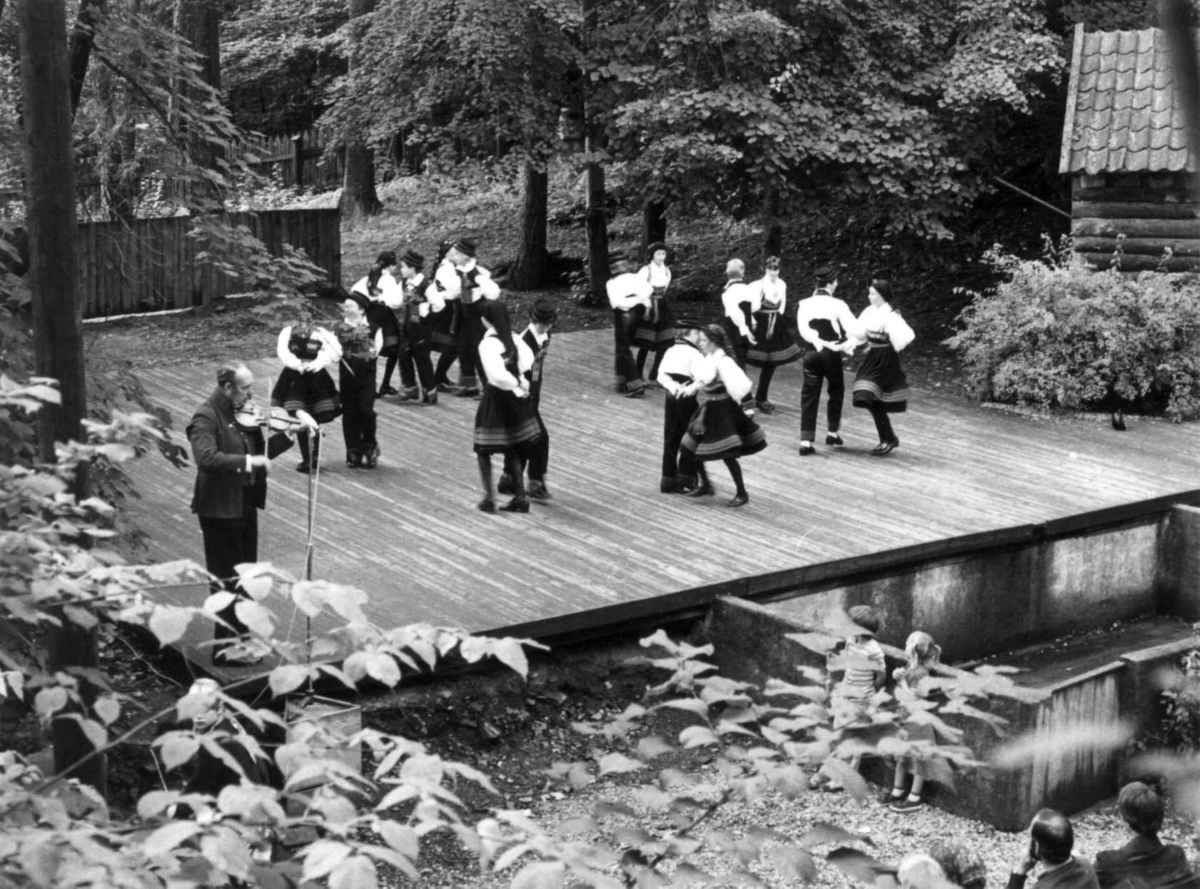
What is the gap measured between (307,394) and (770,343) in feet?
15.6

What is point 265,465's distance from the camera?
30.1 ft

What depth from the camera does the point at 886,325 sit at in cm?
1362

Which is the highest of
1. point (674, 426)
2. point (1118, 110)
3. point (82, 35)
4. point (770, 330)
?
point (1118, 110)

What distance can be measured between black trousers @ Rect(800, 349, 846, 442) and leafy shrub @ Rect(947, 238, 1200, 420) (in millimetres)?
2730

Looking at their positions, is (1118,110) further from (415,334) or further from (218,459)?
(218,459)

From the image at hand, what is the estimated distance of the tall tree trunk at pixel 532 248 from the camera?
72.9 ft

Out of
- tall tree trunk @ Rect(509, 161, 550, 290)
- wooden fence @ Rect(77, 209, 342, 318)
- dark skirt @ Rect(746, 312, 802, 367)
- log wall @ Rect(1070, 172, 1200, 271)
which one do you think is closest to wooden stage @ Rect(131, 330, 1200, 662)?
dark skirt @ Rect(746, 312, 802, 367)

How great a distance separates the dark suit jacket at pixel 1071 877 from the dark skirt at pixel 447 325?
380 inches

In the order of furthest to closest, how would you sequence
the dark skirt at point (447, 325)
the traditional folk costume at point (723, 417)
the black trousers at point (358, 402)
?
the dark skirt at point (447, 325)
the black trousers at point (358, 402)
the traditional folk costume at point (723, 417)

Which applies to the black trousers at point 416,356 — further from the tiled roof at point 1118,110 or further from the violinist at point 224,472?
the tiled roof at point 1118,110

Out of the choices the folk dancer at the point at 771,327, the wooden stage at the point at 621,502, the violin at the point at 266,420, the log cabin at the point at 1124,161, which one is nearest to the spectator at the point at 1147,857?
the wooden stage at the point at 621,502

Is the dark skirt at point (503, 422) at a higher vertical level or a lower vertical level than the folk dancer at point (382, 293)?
lower

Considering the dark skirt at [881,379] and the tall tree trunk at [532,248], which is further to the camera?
the tall tree trunk at [532,248]

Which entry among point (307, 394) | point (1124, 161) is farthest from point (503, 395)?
point (1124, 161)
